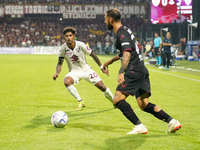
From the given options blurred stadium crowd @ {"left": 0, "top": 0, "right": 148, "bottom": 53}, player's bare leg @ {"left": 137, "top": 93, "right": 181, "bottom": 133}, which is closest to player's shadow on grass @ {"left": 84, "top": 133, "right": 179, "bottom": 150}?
player's bare leg @ {"left": 137, "top": 93, "right": 181, "bottom": 133}

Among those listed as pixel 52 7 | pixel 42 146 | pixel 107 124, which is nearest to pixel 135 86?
pixel 107 124

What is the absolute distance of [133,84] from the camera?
4.37 m

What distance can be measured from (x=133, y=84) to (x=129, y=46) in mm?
568

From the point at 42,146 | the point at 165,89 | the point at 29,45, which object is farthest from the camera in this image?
the point at 29,45

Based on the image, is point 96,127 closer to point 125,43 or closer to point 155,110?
point 155,110

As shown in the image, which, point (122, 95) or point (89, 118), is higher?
point (122, 95)

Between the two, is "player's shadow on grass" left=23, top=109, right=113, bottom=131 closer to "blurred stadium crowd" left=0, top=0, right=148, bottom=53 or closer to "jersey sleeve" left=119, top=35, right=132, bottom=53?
"jersey sleeve" left=119, top=35, right=132, bottom=53

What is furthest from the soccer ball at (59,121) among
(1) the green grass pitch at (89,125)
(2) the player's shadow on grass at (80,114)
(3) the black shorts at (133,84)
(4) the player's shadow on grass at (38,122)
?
(3) the black shorts at (133,84)

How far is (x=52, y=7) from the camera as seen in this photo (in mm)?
45812

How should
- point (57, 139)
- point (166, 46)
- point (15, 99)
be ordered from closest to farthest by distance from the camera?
1. point (57, 139)
2. point (15, 99)
3. point (166, 46)

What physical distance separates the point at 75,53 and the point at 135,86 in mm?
2638

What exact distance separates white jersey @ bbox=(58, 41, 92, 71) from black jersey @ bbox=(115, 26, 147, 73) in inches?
94.7

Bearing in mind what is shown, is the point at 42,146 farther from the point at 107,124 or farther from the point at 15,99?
the point at 15,99

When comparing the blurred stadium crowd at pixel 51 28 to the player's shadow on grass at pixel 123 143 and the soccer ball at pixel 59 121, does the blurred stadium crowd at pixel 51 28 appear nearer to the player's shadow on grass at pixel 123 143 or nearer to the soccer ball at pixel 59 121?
the soccer ball at pixel 59 121
